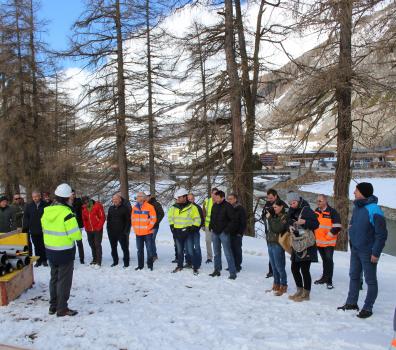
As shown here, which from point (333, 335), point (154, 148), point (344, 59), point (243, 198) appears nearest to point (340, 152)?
point (344, 59)

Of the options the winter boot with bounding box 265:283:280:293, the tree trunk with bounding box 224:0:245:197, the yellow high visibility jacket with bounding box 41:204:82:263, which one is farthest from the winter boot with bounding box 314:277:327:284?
the tree trunk with bounding box 224:0:245:197

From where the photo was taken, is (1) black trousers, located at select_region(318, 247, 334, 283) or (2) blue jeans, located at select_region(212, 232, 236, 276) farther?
(2) blue jeans, located at select_region(212, 232, 236, 276)

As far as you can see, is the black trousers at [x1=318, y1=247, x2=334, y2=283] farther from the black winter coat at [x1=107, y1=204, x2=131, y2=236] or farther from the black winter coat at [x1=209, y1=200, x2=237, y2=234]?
the black winter coat at [x1=107, y1=204, x2=131, y2=236]

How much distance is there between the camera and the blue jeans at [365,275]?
5691mm

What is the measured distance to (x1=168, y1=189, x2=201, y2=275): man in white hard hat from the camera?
349 inches

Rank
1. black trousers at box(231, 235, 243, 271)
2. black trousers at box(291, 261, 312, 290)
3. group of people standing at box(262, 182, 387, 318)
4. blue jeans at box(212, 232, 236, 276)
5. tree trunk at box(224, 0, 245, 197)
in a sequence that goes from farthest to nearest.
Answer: tree trunk at box(224, 0, 245, 197)
black trousers at box(231, 235, 243, 271)
blue jeans at box(212, 232, 236, 276)
black trousers at box(291, 261, 312, 290)
group of people standing at box(262, 182, 387, 318)

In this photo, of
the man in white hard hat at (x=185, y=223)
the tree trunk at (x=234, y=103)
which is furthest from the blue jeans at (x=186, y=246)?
the tree trunk at (x=234, y=103)

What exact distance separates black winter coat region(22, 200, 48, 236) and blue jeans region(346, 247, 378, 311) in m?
7.19

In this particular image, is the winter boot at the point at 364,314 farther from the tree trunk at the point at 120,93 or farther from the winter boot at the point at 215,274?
the tree trunk at the point at 120,93

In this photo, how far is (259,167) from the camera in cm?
1750

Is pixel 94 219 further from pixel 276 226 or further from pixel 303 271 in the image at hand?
pixel 303 271

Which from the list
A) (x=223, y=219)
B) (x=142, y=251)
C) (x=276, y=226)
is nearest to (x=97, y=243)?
(x=142, y=251)

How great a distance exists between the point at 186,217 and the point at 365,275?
4126 mm

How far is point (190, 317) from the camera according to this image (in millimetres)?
5941
